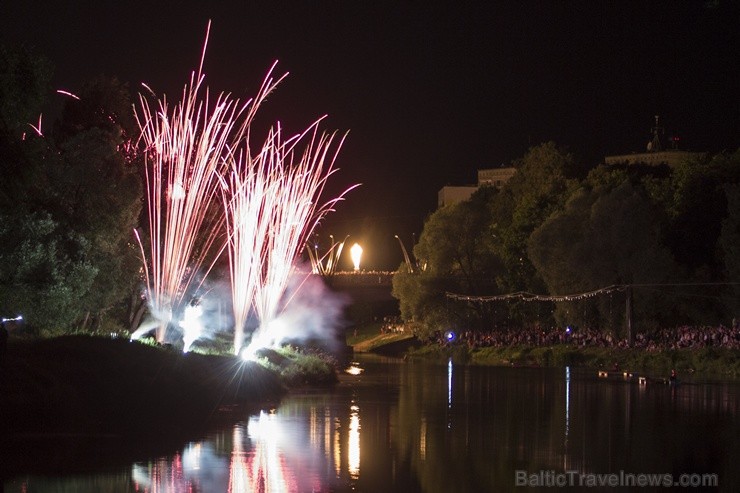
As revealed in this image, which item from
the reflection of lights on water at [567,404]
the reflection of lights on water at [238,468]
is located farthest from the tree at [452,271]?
the reflection of lights on water at [238,468]

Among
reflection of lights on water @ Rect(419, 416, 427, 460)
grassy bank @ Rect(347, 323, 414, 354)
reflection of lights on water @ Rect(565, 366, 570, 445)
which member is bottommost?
grassy bank @ Rect(347, 323, 414, 354)

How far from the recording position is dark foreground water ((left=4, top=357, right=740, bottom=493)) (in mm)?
18344

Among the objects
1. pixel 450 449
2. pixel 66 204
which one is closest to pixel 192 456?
pixel 450 449

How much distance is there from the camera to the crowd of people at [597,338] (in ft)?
216

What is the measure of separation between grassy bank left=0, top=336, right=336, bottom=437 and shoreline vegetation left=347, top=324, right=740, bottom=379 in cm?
3240

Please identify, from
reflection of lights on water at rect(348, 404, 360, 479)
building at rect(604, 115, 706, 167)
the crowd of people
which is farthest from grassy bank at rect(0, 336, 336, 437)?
building at rect(604, 115, 706, 167)

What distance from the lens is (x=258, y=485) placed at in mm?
17734

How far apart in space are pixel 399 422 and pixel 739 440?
7777mm

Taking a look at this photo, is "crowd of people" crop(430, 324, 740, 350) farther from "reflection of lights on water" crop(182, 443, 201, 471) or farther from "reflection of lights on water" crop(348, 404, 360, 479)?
"reflection of lights on water" crop(182, 443, 201, 471)

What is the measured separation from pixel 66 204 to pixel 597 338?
146 feet

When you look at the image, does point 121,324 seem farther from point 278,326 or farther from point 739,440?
point 739,440

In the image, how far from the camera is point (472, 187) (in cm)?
15962

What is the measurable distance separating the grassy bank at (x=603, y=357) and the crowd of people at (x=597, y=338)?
36.5 inches

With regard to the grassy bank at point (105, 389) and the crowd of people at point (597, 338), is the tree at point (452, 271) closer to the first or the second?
the crowd of people at point (597, 338)
